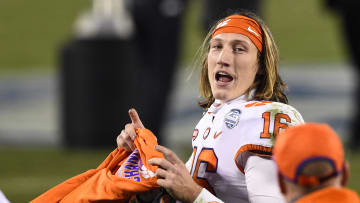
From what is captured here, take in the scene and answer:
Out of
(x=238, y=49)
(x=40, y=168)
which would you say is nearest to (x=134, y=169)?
(x=238, y=49)

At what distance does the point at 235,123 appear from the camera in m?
3.16

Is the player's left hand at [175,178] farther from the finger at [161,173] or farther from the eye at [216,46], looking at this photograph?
the eye at [216,46]

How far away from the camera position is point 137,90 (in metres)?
9.98

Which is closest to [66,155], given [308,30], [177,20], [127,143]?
[177,20]

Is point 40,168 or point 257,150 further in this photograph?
point 40,168

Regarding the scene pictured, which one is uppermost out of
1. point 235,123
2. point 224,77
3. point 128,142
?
point 224,77

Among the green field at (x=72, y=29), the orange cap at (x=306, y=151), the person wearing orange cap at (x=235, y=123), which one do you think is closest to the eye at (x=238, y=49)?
the person wearing orange cap at (x=235, y=123)

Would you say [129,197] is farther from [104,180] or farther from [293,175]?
[293,175]

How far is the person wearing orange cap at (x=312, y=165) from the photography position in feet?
7.57

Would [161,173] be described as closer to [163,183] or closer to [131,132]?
[163,183]

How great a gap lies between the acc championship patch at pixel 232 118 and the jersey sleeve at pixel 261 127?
20mm

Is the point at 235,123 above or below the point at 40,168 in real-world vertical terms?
above

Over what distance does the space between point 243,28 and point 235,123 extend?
381 mm

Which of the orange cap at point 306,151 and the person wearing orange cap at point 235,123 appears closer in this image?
the orange cap at point 306,151
